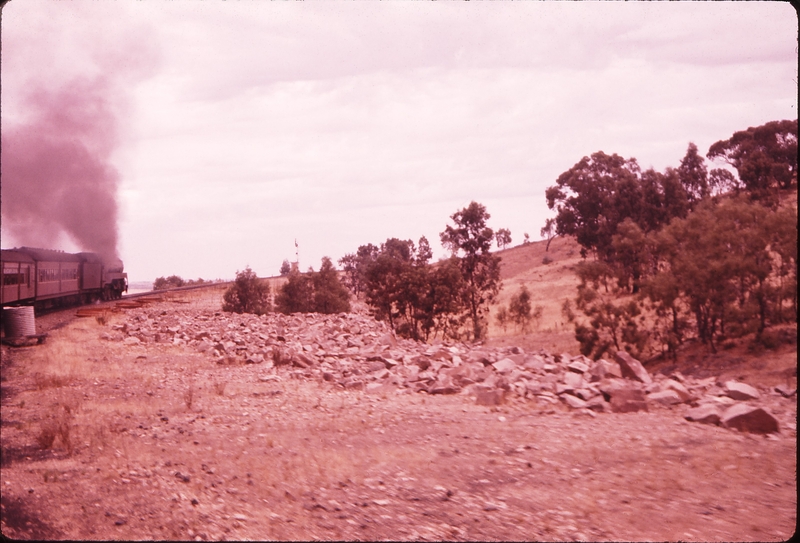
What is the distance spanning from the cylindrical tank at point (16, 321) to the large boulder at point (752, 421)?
1890cm

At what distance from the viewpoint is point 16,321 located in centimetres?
1909

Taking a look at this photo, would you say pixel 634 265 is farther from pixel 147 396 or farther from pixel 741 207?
pixel 147 396

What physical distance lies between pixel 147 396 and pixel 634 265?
30.5m

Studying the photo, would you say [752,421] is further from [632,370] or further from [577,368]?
[577,368]

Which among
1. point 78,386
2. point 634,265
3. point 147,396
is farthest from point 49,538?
point 634,265

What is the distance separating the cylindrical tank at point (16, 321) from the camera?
18.9 meters

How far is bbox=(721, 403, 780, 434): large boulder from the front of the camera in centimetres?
1027

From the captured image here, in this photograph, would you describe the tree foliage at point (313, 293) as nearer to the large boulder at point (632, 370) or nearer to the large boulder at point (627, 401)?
the large boulder at point (632, 370)

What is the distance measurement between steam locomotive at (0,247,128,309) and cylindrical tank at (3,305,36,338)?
2709mm

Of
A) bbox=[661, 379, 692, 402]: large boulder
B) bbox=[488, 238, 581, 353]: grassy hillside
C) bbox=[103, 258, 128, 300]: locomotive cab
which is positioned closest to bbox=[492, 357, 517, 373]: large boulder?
bbox=[661, 379, 692, 402]: large boulder

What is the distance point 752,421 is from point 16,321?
64.6 ft

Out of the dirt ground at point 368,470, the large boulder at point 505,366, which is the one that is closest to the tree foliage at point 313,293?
the large boulder at point 505,366

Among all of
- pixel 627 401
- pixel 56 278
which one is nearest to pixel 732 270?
pixel 627 401

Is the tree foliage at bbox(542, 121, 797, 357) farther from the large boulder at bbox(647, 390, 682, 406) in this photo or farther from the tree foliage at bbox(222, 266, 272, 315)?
the tree foliage at bbox(222, 266, 272, 315)
